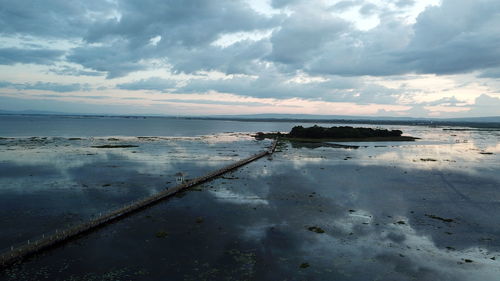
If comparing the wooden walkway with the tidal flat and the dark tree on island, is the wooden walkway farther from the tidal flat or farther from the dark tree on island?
the dark tree on island

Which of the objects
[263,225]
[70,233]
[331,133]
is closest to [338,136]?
[331,133]

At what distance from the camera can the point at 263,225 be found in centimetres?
2431

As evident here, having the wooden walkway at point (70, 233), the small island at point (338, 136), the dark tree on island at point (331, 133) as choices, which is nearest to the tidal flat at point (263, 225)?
Answer: the wooden walkway at point (70, 233)

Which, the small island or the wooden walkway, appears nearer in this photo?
the wooden walkway

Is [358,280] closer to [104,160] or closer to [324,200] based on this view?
[324,200]

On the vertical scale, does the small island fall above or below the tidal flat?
above

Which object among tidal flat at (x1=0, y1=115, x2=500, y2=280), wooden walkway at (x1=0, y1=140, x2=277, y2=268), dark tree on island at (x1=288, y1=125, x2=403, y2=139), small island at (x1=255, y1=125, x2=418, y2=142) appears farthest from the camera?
dark tree on island at (x1=288, y1=125, x2=403, y2=139)

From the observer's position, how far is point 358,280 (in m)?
16.8

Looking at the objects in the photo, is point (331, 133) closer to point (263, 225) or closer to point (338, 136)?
point (338, 136)

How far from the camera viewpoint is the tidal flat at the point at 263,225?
1778cm

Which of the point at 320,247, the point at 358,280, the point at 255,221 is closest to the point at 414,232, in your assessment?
the point at 320,247

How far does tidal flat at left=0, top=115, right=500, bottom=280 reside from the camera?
17781mm

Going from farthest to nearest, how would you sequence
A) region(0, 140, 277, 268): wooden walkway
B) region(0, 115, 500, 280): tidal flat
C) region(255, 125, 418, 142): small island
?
region(255, 125, 418, 142): small island
region(0, 140, 277, 268): wooden walkway
region(0, 115, 500, 280): tidal flat

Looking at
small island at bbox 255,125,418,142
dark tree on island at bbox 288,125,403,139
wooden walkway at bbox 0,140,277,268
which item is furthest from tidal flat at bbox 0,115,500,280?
dark tree on island at bbox 288,125,403,139
